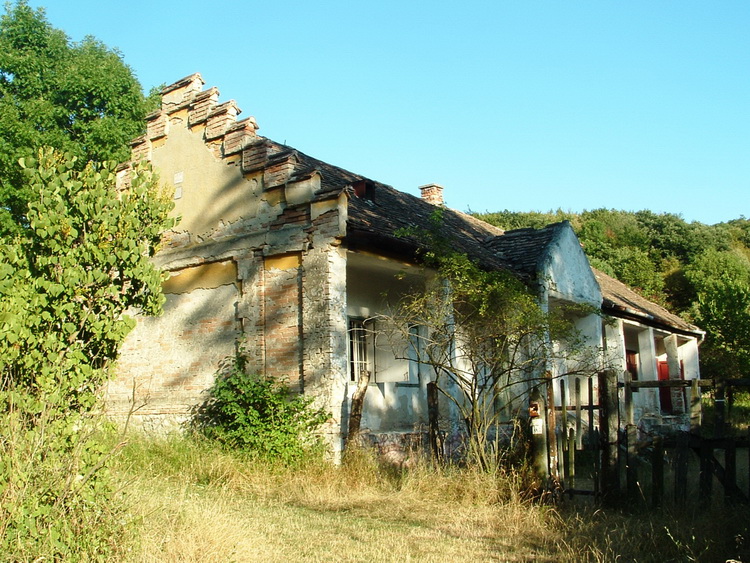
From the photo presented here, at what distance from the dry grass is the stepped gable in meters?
10.4

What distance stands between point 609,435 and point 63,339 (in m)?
5.79

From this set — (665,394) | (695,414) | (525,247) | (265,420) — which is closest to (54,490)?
(265,420)

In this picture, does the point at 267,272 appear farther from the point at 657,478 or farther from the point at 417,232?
the point at 657,478

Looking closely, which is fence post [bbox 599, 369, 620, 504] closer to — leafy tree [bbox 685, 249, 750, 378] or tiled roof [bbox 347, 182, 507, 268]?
tiled roof [bbox 347, 182, 507, 268]

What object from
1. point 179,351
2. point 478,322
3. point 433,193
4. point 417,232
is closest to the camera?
point 478,322

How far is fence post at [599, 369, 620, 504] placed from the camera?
8.06 m

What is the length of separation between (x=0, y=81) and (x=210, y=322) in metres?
14.9

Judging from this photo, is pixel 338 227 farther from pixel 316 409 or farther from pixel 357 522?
pixel 357 522

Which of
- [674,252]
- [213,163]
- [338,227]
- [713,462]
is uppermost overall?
[674,252]

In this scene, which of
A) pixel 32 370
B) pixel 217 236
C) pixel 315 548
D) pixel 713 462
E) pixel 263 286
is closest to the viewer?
pixel 32 370

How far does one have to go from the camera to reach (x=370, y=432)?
1129 cm

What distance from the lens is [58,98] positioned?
22.3 metres

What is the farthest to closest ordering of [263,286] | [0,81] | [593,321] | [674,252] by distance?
[674,252] → [0,81] → [593,321] → [263,286]

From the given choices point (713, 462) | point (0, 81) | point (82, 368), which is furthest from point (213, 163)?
point (0, 81)
